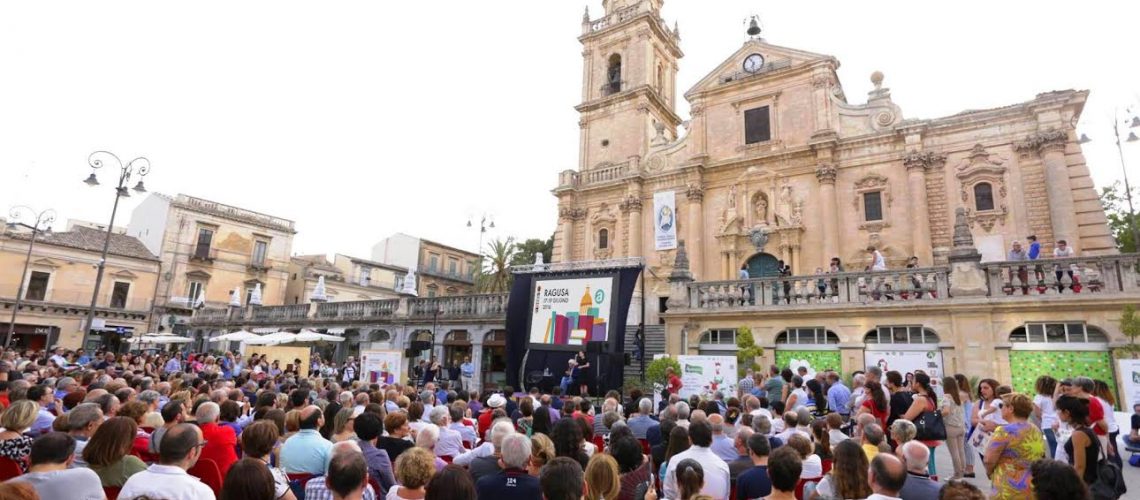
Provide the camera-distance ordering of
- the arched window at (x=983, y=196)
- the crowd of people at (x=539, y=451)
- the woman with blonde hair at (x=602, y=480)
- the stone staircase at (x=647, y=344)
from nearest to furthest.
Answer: the crowd of people at (x=539, y=451), the woman with blonde hair at (x=602, y=480), the stone staircase at (x=647, y=344), the arched window at (x=983, y=196)

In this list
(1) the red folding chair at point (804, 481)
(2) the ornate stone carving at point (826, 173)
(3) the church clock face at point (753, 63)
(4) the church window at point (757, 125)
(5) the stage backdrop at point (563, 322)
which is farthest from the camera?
(3) the church clock face at point (753, 63)

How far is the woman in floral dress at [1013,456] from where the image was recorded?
177 inches

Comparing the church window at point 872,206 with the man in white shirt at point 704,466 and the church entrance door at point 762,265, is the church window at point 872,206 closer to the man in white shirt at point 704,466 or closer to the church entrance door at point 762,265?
the church entrance door at point 762,265

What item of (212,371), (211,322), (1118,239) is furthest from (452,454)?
(1118,239)

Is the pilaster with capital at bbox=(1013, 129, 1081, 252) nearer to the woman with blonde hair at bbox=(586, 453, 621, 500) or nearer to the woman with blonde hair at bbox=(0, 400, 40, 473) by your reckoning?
the woman with blonde hair at bbox=(586, 453, 621, 500)

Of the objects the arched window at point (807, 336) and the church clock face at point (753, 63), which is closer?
the arched window at point (807, 336)

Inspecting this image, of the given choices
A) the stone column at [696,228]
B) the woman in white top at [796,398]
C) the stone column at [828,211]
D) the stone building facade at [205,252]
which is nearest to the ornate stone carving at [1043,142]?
the stone column at [828,211]

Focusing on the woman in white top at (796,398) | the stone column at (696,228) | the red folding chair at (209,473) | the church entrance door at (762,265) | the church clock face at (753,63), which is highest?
the church clock face at (753,63)

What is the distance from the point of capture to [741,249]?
2436cm

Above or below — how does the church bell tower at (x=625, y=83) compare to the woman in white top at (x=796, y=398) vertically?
above

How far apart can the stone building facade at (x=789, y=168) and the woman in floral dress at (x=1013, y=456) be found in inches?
711

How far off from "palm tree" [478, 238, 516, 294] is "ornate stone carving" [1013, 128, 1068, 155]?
95.5ft

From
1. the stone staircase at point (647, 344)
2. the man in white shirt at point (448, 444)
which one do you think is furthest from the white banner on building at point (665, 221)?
the man in white shirt at point (448, 444)

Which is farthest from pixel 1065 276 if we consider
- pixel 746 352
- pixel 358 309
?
pixel 358 309
